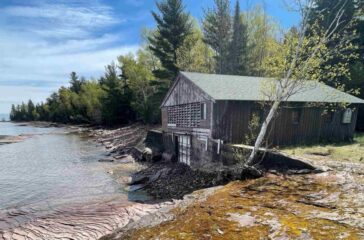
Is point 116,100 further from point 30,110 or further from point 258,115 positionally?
point 30,110

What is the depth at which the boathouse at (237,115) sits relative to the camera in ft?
46.0

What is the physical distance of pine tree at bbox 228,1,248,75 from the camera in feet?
99.6

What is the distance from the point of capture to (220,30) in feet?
101

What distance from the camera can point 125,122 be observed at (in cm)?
4731

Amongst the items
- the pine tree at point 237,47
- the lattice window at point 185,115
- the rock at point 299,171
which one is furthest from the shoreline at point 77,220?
the pine tree at point 237,47

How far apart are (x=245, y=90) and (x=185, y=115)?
15.0ft

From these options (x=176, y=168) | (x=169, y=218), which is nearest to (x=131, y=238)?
(x=169, y=218)

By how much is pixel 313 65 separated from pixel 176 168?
33.5ft

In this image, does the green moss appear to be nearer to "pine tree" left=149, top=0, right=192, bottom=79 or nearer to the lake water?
the lake water

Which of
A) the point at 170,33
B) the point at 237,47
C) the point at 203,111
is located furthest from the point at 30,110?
the point at 203,111

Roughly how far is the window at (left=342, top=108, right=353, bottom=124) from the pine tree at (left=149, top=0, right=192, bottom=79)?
18398 mm

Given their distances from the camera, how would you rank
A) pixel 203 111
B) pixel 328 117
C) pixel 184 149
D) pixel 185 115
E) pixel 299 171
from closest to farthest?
pixel 299 171, pixel 203 111, pixel 328 117, pixel 185 115, pixel 184 149

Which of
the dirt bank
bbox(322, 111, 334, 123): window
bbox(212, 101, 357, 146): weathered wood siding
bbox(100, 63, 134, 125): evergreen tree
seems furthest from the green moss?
bbox(100, 63, 134, 125): evergreen tree

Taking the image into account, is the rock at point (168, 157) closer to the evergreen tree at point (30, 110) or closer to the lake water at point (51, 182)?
the lake water at point (51, 182)
